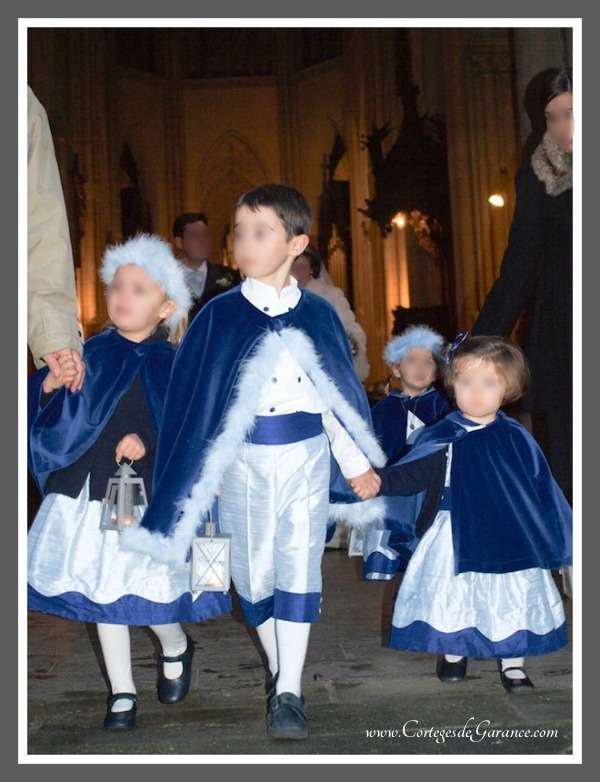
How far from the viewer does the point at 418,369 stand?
486 centimetres

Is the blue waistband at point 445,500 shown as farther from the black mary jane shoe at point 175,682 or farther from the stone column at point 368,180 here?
the stone column at point 368,180

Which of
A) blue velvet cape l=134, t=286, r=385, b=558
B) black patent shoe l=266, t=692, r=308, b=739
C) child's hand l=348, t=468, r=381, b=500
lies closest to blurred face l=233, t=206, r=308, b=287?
blue velvet cape l=134, t=286, r=385, b=558

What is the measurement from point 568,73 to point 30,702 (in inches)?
139

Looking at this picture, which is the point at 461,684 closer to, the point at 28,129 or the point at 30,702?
the point at 30,702

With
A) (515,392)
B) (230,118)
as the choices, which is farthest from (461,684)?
(230,118)

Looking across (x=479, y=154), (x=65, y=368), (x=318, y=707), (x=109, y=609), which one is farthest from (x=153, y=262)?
(x=479, y=154)

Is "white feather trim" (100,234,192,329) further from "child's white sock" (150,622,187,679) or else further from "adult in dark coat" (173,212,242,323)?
"adult in dark coat" (173,212,242,323)

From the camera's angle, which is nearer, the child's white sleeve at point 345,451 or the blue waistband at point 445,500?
the child's white sleeve at point 345,451

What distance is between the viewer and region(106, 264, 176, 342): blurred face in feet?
11.0

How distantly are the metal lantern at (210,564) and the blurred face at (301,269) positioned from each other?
3252mm

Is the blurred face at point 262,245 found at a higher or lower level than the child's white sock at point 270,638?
higher

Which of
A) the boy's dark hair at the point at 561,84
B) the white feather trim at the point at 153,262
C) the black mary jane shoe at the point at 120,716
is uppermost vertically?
the boy's dark hair at the point at 561,84

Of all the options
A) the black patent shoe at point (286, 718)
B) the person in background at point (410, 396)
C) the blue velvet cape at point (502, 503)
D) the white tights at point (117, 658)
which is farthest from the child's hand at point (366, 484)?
the person in background at point (410, 396)

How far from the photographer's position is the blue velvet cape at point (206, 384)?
3117 millimetres
